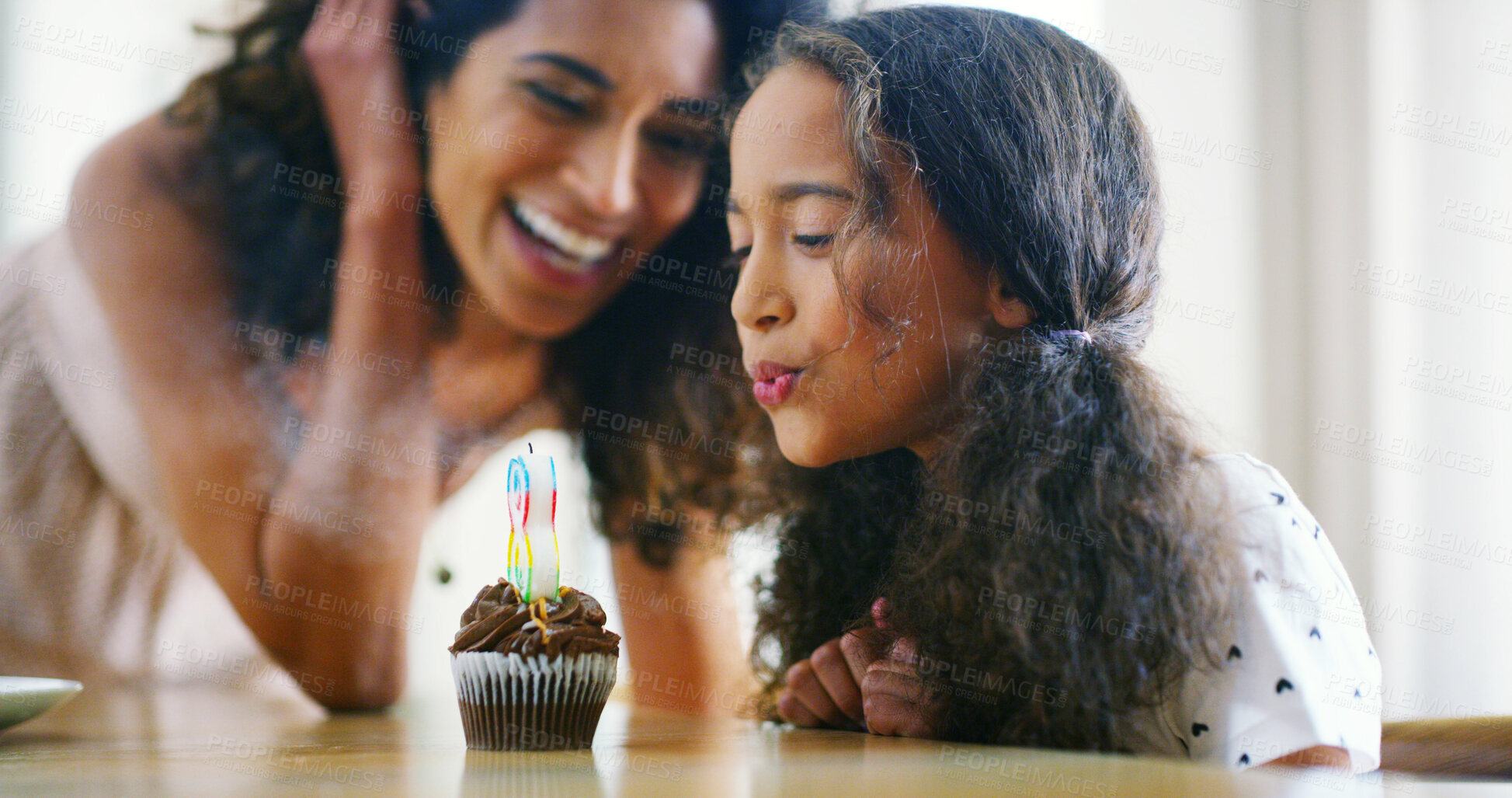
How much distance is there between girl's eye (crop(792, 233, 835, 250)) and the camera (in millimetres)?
1155

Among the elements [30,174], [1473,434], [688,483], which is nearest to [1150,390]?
[1473,434]

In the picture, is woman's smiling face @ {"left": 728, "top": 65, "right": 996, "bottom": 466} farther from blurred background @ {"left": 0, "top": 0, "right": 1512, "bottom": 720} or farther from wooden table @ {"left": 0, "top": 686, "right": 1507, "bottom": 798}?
wooden table @ {"left": 0, "top": 686, "right": 1507, "bottom": 798}

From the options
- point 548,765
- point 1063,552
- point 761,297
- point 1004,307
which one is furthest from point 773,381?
point 548,765

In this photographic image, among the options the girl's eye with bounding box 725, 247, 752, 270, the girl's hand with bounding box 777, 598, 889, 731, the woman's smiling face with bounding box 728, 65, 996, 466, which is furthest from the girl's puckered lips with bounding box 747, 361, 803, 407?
the girl's hand with bounding box 777, 598, 889, 731

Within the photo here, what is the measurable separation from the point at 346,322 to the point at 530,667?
2.17 ft

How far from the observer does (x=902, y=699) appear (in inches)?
44.1

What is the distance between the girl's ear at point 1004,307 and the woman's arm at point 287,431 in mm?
696

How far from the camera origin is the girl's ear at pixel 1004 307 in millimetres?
1073

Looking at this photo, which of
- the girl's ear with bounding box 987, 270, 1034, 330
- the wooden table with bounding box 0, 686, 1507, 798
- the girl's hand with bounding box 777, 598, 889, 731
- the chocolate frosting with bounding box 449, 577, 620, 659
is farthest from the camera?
the girl's hand with bounding box 777, 598, 889, 731

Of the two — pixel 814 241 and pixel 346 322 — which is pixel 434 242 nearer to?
pixel 346 322

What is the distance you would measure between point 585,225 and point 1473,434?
97 centimetres

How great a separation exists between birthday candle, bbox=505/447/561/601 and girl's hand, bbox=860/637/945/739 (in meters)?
0.36

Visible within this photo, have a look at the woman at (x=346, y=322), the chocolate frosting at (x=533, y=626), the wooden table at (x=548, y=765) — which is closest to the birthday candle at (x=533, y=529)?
the chocolate frosting at (x=533, y=626)

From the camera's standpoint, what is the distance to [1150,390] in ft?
3.33
